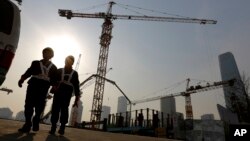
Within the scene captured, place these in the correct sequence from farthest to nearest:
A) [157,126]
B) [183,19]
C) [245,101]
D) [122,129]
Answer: [183,19] → [245,101] → [122,129] → [157,126]

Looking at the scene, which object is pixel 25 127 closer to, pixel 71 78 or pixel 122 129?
pixel 71 78

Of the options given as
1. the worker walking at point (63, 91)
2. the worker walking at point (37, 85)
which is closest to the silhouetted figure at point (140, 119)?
the worker walking at point (63, 91)

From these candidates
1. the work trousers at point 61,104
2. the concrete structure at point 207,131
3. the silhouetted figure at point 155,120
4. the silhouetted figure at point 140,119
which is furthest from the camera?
the silhouetted figure at point 140,119

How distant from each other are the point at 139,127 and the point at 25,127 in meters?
17.4

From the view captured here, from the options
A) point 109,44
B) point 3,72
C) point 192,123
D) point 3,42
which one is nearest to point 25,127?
point 3,72

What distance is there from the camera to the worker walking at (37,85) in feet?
13.7

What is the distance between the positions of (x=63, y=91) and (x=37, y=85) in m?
0.53

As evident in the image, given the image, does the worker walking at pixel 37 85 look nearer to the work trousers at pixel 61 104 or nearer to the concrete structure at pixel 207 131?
the work trousers at pixel 61 104

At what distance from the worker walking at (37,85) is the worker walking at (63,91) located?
21cm

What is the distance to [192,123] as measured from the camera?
75.7 ft

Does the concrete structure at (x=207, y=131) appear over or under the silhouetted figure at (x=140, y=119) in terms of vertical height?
under

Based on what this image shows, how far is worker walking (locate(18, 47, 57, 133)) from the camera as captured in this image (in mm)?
4180

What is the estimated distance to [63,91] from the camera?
4.61 m

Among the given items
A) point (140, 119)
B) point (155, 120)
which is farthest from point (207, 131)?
point (140, 119)
